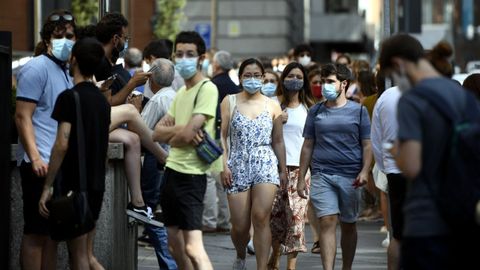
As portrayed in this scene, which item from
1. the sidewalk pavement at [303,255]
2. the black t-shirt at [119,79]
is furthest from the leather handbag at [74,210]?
the sidewalk pavement at [303,255]

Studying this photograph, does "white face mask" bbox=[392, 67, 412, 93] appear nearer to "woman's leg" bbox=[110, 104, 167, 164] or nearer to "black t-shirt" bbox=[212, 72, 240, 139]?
"woman's leg" bbox=[110, 104, 167, 164]

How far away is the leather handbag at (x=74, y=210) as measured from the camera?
9641 millimetres

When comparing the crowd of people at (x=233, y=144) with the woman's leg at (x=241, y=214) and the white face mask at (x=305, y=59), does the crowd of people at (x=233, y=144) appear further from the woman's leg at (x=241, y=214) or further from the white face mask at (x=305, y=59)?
the white face mask at (x=305, y=59)

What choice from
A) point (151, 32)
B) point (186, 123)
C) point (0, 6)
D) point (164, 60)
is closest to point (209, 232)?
point (164, 60)

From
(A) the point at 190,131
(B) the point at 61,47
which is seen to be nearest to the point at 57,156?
(B) the point at 61,47

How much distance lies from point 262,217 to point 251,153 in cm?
58

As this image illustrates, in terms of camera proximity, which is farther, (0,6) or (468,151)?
(0,6)

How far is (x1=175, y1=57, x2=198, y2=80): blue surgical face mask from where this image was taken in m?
10.9

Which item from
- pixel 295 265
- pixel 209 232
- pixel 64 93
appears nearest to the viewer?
pixel 64 93

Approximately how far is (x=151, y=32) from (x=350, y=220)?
25.0m

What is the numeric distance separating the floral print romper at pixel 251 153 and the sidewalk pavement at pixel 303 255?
5.88ft

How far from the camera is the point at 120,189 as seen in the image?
12.3m

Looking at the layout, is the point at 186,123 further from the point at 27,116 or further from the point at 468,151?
the point at 468,151

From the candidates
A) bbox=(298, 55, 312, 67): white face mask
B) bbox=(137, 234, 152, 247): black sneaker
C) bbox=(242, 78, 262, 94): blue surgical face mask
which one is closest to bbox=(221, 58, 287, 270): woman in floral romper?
bbox=(242, 78, 262, 94): blue surgical face mask
